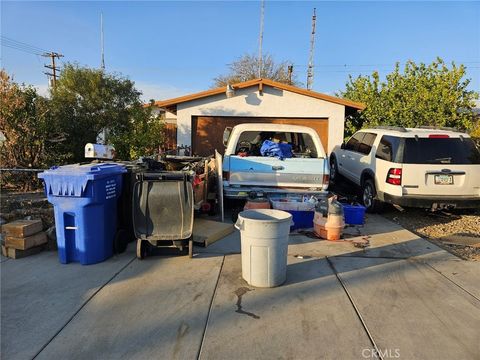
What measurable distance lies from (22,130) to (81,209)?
669cm

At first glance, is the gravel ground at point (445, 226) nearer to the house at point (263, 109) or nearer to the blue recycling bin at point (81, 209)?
the house at point (263, 109)

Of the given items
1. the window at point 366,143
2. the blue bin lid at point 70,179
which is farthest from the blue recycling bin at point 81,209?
the window at point 366,143

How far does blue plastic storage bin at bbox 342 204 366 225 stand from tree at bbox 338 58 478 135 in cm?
722

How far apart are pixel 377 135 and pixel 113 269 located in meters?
6.34

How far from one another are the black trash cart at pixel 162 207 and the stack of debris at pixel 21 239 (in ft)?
4.92

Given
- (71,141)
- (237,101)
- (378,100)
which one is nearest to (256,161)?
(237,101)

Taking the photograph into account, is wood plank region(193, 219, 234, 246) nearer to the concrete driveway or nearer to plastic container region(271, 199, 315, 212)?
the concrete driveway

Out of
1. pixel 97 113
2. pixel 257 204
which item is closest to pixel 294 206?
pixel 257 204

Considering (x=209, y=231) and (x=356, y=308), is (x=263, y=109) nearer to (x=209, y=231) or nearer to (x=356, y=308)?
(x=209, y=231)

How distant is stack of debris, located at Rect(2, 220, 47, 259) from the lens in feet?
17.1

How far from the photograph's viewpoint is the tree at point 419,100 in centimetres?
1305

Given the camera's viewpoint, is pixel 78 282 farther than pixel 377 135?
No

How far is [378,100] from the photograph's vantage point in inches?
555

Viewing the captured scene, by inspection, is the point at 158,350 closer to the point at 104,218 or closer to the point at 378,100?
the point at 104,218
